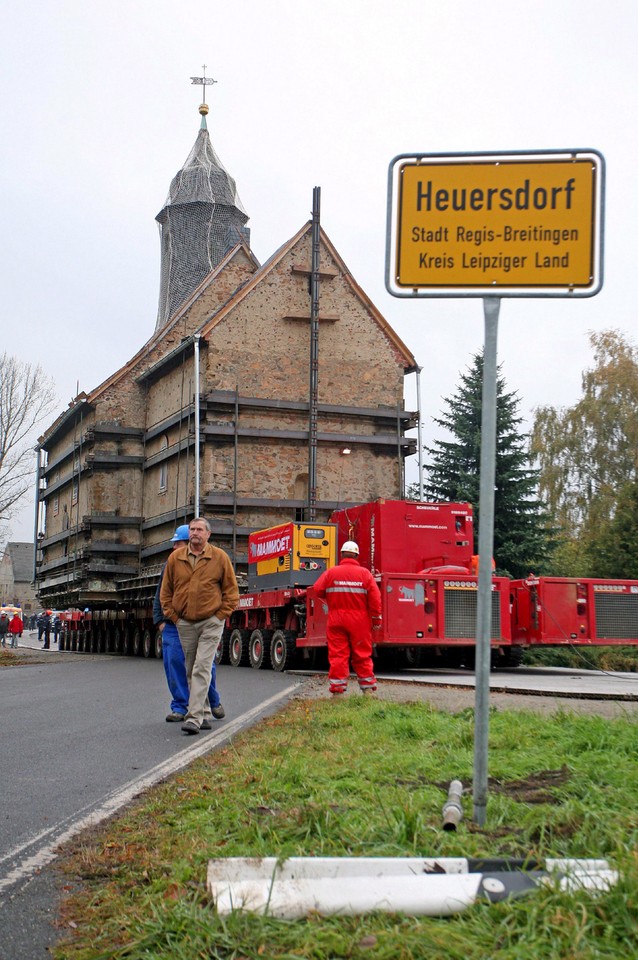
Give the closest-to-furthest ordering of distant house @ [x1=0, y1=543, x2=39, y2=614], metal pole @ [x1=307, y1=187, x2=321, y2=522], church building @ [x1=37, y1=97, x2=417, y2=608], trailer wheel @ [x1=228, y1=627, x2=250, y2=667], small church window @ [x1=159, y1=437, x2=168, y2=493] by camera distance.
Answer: trailer wheel @ [x1=228, y1=627, x2=250, y2=667] < church building @ [x1=37, y1=97, x2=417, y2=608] < metal pole @ [x1=307, y1=187, x2=321, y2=522] < small church window @ [x1=159, y1=437, x2=168, y2=493] < distant house @ [x1=0, y1=543, x2=39, y2=614]

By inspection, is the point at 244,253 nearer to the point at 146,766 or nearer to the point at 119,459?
the point at 119,459

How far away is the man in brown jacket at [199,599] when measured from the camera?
9180 mm

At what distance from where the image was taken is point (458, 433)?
119 feet

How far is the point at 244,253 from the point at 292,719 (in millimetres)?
32363

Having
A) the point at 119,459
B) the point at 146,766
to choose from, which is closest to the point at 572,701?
the point at 146,766

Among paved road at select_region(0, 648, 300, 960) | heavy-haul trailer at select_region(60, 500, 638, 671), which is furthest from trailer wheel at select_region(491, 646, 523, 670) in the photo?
paved road at select_region(0, 648, 300, 960)

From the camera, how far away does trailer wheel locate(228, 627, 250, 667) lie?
76.1 ft

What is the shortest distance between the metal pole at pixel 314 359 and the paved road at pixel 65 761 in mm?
15114

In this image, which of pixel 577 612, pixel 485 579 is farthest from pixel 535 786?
pixel 577 612

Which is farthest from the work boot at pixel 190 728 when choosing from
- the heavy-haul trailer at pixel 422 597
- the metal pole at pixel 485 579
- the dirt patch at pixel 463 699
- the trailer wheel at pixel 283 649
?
the trailer wheel at pixel 283 649

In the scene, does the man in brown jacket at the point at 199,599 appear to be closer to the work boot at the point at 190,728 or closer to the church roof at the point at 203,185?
the work boot at the point at 190,728

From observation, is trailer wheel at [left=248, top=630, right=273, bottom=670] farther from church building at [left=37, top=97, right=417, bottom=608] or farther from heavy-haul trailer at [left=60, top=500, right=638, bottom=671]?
church building at [left=37, top=97, right=417, bottom=608]

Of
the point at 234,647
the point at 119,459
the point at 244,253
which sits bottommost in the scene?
the point at 234,647

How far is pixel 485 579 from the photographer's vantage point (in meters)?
4.25
